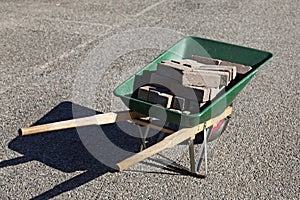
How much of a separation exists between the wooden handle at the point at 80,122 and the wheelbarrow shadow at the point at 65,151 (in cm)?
62

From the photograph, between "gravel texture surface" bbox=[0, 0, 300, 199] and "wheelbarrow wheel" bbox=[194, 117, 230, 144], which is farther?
"wheelbarrow wheel" bbox=[194, 117, 230, 144]

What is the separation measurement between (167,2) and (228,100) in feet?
17.8

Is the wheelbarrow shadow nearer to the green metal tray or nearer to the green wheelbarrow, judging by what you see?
the green wheelbarrow

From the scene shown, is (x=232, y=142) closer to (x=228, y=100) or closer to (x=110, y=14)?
(x=228, y=100)

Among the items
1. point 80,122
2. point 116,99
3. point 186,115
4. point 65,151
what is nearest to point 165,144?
point 186,115

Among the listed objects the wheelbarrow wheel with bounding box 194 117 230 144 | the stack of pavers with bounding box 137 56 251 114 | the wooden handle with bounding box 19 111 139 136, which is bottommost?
the wheelbarrow wheel with bounding box 194 117 230 144

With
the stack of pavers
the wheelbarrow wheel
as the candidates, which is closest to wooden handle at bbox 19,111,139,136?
the stack of pavers

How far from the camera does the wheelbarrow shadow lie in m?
4.42

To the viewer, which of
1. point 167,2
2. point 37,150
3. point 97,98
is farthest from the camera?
point 167,2

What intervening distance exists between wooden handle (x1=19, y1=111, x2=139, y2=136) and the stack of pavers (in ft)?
0.87

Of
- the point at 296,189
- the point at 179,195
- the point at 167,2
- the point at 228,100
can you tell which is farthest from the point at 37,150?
the point at 167,2

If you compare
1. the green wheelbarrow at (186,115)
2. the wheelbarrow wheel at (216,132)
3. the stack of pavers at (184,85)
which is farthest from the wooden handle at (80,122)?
the wheelbarrow wheel at (216,132)

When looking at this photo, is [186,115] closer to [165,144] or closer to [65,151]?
[165,144]

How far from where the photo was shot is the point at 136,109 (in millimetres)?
4102
